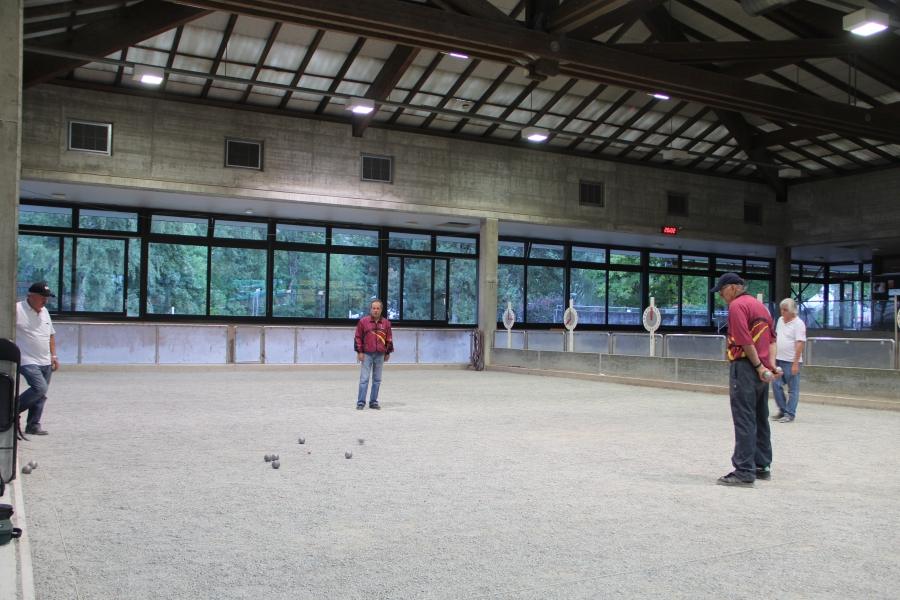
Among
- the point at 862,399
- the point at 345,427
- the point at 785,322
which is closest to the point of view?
the point at 345,427

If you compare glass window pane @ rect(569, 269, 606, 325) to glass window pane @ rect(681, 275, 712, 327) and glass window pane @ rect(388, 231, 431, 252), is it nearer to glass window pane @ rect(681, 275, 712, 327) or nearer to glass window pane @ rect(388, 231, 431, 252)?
glass window pane @ rect(681, 275, 712, 327)

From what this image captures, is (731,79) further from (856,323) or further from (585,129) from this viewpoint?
(856,323)

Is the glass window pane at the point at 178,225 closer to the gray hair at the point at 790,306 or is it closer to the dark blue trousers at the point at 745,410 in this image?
the gray hair at the point at 790,306

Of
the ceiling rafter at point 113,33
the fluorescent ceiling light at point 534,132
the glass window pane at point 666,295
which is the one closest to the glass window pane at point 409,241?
the fluorescent ceiling light at point 534,132

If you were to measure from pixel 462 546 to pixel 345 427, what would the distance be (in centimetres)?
546

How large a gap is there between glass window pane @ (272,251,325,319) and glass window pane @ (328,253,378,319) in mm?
341

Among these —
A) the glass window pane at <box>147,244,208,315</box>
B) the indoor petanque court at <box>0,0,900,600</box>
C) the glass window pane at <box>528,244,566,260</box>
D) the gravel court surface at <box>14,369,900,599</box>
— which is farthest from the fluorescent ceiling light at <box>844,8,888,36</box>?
the glass window pane at <box>147,244,208,315</box>

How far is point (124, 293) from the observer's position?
22641 millimetres

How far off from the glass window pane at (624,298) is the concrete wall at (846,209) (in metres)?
6.16

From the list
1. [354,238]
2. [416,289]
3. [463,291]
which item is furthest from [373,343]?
[463,291]

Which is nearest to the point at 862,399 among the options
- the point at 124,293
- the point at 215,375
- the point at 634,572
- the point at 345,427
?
the point at 345,427

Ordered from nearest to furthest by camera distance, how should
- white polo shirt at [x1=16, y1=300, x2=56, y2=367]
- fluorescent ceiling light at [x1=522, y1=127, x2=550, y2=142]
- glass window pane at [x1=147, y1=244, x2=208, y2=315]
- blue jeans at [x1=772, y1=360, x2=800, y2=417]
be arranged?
white polo shirt at [x1=16, y1=300, x2=56, y2=367] → blue jeans at [x1=772, y1=360, x2=800, y2=417] → fluorescent ceiling light at [x1=522, y1=127, x2=550, y2=142] → glass window pane at [x1=147, y1=244, x2=208, y2=315]

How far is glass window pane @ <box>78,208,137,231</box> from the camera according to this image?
72.9 feet

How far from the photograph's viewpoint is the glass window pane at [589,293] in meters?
30.1
